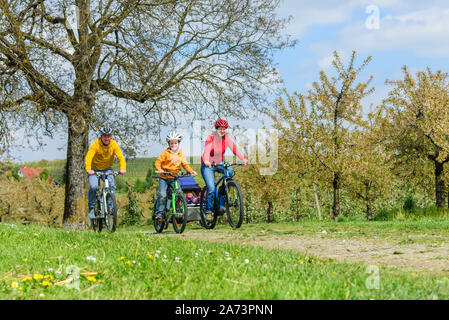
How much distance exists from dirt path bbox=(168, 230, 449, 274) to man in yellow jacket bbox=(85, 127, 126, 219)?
8.59ft

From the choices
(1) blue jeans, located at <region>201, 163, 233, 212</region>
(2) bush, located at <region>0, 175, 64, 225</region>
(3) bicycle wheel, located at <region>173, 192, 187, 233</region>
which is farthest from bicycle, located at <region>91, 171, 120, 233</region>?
(2) bush, located at <region>0, 175, 64, 225</region>

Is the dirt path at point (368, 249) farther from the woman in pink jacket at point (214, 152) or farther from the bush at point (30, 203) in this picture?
the bush at point (30, 203)

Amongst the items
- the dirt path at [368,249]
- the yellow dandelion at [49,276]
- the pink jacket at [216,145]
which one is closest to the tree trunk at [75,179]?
the pink jacket at [216,145]

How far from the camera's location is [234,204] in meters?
10.6

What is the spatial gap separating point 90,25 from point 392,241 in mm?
12063

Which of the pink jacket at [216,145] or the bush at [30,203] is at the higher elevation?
the pink jacket at [216,145]

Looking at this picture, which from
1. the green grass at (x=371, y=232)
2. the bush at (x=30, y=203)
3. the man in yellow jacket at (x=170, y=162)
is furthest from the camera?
the bush at (x=30, y=203)

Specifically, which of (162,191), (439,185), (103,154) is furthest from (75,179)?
(439,185)

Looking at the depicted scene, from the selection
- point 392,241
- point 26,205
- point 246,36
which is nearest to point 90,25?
point 246,36

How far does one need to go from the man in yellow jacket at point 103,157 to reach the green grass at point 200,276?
329 cm

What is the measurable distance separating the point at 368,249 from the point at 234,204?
3752mm

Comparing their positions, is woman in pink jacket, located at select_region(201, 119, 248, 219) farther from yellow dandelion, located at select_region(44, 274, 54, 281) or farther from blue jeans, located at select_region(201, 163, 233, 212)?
yellow dandelion, located at select_region(44, 274, 54, 281)

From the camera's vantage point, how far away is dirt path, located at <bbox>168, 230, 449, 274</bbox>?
6.17 meters

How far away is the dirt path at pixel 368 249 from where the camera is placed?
617 centimetres
